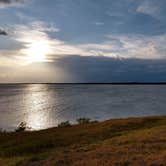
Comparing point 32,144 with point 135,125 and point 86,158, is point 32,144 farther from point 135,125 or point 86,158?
point 135,125

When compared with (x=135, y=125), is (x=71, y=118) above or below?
below

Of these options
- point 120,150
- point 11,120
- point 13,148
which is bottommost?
point 11,120

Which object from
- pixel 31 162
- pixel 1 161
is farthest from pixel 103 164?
pixel 1 161

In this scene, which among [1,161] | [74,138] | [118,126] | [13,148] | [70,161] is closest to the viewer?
[70,161]

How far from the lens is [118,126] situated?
2669cm

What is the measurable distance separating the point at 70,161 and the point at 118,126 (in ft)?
44.7

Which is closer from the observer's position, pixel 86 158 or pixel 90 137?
pixel 86 158

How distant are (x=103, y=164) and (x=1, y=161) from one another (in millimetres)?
7175

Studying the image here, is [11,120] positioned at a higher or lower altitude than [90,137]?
lower

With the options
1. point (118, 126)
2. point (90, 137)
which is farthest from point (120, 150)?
point (118, 126)

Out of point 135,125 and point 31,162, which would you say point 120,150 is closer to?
point 31,162

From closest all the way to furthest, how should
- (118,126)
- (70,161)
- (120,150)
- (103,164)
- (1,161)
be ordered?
(103,164)
(70,161)
(120,150)
(1,161)
(118,126)

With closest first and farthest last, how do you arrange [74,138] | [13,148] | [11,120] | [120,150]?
1. [120,150]
2. [13,148]
3. [74,138]
4. [11,120]

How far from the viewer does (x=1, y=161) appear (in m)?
16.2
